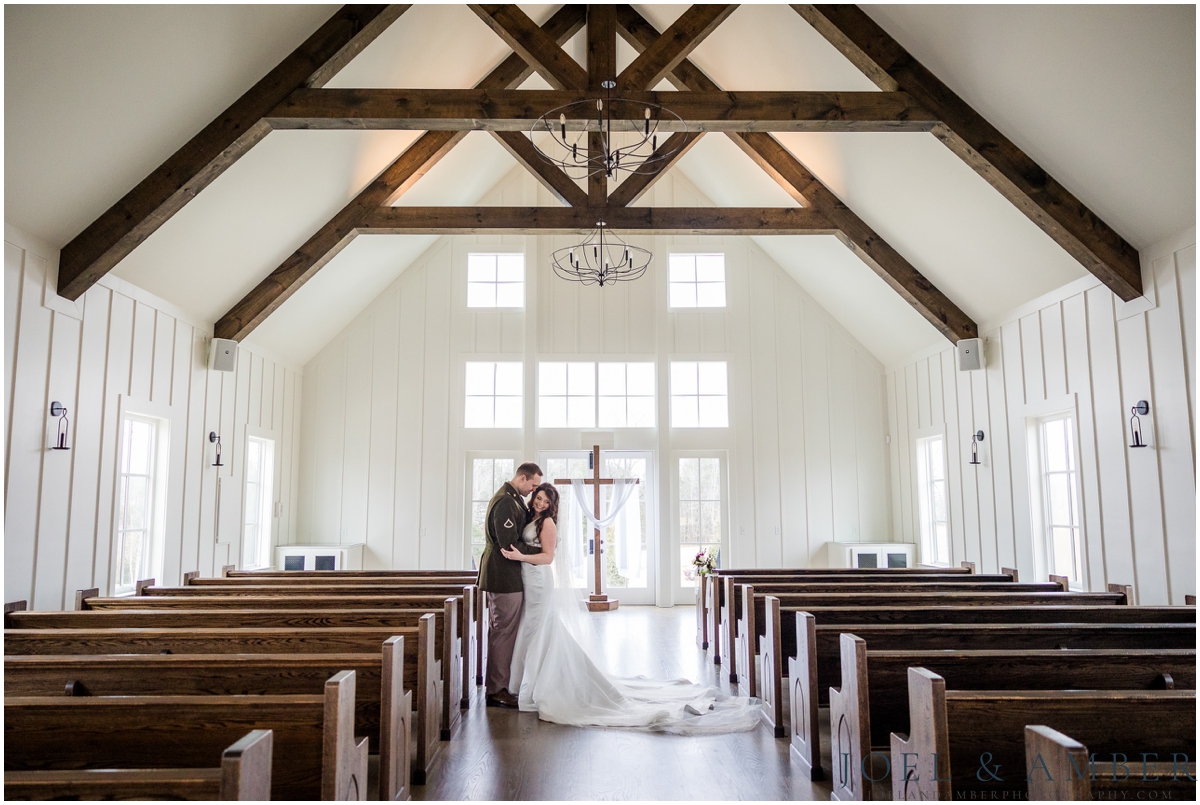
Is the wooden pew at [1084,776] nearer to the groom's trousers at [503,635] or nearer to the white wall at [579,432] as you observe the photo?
the groom's trousers at [503,635]

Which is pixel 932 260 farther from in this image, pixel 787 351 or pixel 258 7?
pixel 258 7

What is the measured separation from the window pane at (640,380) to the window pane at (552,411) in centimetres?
80

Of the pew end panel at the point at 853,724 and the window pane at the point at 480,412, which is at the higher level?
the window pane at the point at 480,412

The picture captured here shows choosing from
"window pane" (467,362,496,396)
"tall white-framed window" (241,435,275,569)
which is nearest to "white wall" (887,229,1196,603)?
"window pane" (467,362,496,396)

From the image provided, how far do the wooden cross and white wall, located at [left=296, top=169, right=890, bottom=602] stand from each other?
0.43 meters

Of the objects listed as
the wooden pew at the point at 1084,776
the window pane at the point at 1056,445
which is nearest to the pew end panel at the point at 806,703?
the wooden pew at the point at 1084,776

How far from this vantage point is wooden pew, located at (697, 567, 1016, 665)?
5.44 m

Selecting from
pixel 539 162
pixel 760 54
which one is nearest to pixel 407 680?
pixel 539 162

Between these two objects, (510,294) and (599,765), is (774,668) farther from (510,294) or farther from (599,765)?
(510,294)

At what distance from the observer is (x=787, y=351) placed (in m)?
9.23

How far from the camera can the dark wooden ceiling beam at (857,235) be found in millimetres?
6984

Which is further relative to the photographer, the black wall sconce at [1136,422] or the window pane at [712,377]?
the window pane at [712,377]

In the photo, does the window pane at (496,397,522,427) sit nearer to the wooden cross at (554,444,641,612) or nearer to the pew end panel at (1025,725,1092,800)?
the wooden cross at (554,444,641,612)

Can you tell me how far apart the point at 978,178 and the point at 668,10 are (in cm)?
275
